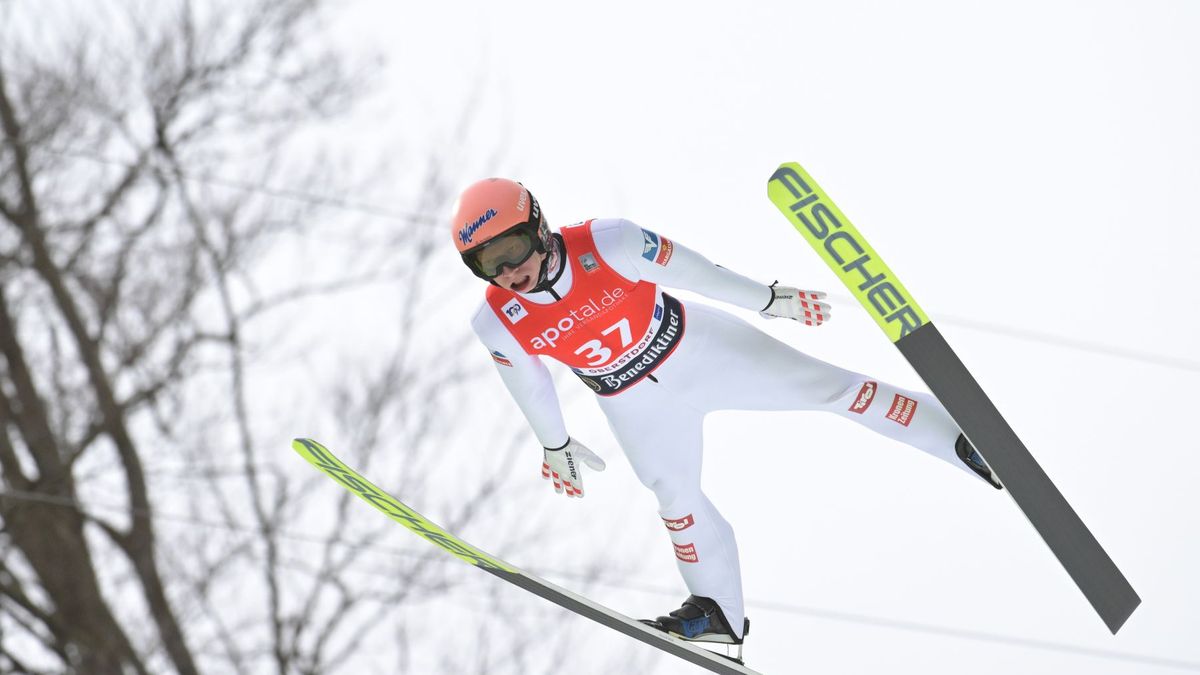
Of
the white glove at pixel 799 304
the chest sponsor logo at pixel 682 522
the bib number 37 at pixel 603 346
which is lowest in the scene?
the chest sponsor logo at pixel 682 522

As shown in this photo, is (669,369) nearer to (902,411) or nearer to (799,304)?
(799,304)

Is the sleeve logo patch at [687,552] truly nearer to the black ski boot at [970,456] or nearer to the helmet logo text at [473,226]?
the black ski boot at [970,456]

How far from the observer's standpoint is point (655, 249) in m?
2.53

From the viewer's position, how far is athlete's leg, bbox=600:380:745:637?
2721 millimetres

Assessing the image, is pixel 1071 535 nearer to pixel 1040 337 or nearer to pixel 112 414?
pixel 1040 337

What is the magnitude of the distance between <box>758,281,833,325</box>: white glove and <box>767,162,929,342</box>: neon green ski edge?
0.13m

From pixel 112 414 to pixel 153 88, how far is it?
212 cm

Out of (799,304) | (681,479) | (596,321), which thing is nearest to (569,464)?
(681,479)

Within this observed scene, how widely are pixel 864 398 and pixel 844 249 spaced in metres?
0.43

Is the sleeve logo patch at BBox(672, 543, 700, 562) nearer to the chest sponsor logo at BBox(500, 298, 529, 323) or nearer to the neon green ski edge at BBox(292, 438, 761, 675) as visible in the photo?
the neon green ski edge at BBox(292, 438, 761, 675)

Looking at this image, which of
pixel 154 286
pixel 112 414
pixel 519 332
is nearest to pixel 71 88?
pixel 154 286

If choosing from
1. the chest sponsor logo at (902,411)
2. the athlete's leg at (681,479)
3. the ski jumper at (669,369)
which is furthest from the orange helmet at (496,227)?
the chest sponsor logo at (902,411)

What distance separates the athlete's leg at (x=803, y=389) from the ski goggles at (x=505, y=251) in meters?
0.46

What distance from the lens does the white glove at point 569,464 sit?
9.20ft
